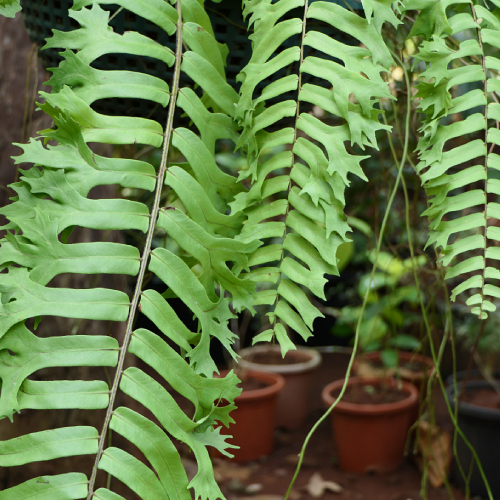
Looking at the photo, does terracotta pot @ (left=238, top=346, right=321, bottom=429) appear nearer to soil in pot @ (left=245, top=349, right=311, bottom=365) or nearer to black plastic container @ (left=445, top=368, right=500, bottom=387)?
soil in pot @ (left=245, top=349, right=311, bottom=365)

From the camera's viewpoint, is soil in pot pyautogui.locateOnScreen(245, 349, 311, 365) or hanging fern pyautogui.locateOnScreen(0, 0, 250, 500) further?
soil in pot pyautogui.locateOnScreen(245, 349, 311, 365)

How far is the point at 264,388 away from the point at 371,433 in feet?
1.55

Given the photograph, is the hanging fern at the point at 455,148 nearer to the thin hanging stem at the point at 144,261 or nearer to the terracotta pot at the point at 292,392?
the thin hanging stem at the point at 144,261

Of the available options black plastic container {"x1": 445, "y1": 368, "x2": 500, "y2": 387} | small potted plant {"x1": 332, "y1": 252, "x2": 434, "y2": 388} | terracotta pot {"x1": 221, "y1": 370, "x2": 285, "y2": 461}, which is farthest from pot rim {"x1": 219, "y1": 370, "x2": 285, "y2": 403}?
black plastic container {"x1": 445, "y1": 368, "x2": 500, "y2": 387}

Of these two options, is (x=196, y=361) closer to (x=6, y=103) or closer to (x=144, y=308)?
(x=144, y=308)

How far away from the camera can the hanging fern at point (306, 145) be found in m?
0.49

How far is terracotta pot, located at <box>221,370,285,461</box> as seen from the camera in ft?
6.91

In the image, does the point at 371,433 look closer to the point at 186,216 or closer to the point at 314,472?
the point at 314,472

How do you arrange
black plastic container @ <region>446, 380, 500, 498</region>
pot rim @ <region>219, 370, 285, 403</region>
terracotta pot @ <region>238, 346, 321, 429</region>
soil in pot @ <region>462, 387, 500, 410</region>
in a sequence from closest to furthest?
black plastic container @ <region>446, 380, 500, 498</region>
soil in pot @ <region>462, 387, 500, 410</region>
pot rim @ <region>219, 370, 285, 403</region>
terracotta pot @ <region>238, 346, 321, 429</region>

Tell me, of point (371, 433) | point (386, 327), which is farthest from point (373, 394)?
point (386, 327)

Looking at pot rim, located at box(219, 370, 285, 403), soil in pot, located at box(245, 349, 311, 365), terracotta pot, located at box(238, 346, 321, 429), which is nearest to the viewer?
pot rim, located at box(219, 370, 285, 403)

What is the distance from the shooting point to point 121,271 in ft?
1.55

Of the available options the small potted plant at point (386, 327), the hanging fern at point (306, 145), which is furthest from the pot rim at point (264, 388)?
the hanging fern at point (306, 145)

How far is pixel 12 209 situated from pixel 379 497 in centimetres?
183
